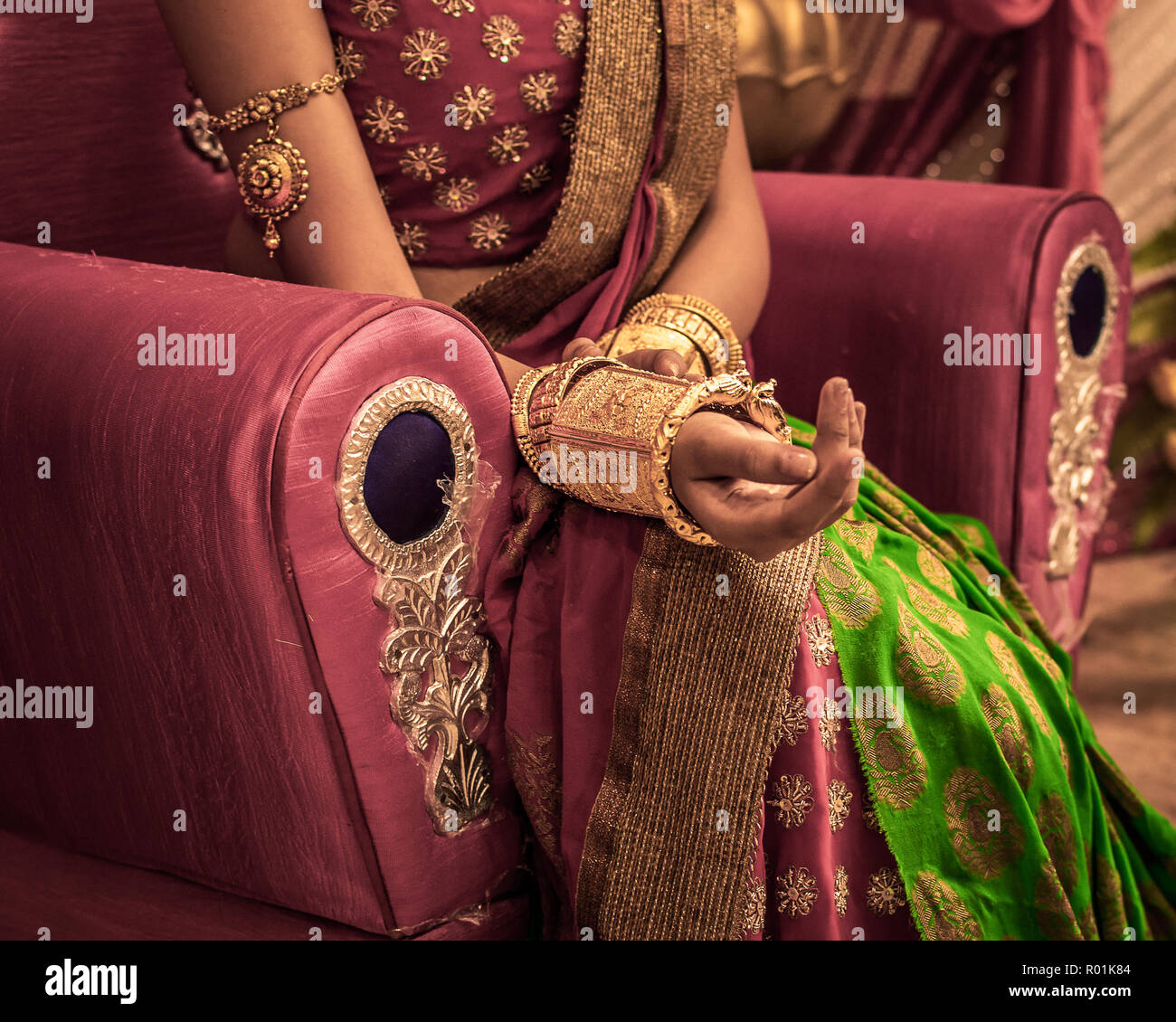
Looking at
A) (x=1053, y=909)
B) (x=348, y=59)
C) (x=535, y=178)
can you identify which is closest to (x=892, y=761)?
(x=1053, y=909)

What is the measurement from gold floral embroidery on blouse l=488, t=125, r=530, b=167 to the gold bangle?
0.13 m

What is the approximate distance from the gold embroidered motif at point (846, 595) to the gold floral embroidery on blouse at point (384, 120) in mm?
460

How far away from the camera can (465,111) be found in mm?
965

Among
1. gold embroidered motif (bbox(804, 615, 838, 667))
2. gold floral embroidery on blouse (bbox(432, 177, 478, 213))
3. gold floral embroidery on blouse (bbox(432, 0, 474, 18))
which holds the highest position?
gold floral embroidery on blouse (bbox(432, 0, 474, 18))

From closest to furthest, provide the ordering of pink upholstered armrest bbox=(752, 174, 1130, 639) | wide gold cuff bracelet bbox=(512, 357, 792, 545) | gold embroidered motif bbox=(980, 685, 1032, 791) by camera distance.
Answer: wide gold cuff bracelet bbox=(512, 357, 792, 545) → gold embroidered motif bbox=(980, 685, 1032, 791) → pink upholstered armrest bbox=(752, 174, 1130, 639)

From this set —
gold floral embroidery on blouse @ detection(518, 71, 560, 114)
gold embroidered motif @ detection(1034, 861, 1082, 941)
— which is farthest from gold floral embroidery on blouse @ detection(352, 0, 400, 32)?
gold embroidered motif @ detection(1034, 861, 1082, 941)

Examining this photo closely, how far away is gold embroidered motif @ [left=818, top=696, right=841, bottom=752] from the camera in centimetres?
78

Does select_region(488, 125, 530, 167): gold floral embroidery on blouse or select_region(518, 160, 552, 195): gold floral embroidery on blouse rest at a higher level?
select_region(488, 125, 530, 167): gold floral embroidery on blouse

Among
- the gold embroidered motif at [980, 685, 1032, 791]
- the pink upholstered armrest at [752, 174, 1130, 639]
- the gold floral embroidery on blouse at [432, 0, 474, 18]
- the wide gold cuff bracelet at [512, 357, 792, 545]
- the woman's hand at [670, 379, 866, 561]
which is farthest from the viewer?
the pink upholstered armrest at [752, 174, 1130, 639]

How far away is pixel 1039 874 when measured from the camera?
2.74 feet

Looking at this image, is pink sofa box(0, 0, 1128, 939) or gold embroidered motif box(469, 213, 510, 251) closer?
pink sofa box(0, 0, 1128, 939)

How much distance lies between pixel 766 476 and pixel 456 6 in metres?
0.50

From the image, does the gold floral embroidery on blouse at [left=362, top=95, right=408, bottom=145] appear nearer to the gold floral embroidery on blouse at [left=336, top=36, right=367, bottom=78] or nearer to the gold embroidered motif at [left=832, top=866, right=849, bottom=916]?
the gold floral embroidery on blouse at [left=336, top=36, right=367, bottom=78]

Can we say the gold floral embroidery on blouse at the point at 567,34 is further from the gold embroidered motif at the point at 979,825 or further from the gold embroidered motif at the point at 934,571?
the gold embroidered motif at the point at 979,825
